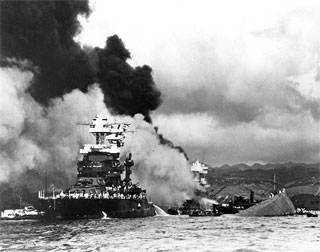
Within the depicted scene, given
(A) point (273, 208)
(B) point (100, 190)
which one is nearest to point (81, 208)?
(B) point (100, 190)

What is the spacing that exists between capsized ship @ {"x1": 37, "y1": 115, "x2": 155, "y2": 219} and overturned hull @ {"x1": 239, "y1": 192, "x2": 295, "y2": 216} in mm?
26491

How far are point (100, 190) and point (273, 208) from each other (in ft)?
170

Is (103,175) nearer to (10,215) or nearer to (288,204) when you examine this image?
(10,215)

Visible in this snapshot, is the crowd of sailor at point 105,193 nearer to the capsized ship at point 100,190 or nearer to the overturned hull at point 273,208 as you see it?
the capsized ship at point 100,190

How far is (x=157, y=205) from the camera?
172250mm

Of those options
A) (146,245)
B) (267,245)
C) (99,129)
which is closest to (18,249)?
(146,245)

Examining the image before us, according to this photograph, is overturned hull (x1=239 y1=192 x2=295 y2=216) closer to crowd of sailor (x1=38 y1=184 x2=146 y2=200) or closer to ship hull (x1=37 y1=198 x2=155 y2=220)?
crowd of sailor (x1=38 y1=184 x2=146 y2=200)

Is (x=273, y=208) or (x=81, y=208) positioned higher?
(x=81, y=208)

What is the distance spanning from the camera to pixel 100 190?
383 feet

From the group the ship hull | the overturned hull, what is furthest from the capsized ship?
the overturned hull

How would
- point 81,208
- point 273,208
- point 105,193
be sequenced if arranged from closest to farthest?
point 81,208
point 105,193
point 273,208

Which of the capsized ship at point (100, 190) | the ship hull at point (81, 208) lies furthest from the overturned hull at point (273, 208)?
the ship hull at point (81, 208)

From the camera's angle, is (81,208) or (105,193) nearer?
(81,208)

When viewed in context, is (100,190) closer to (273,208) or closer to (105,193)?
Result: (105,193)
